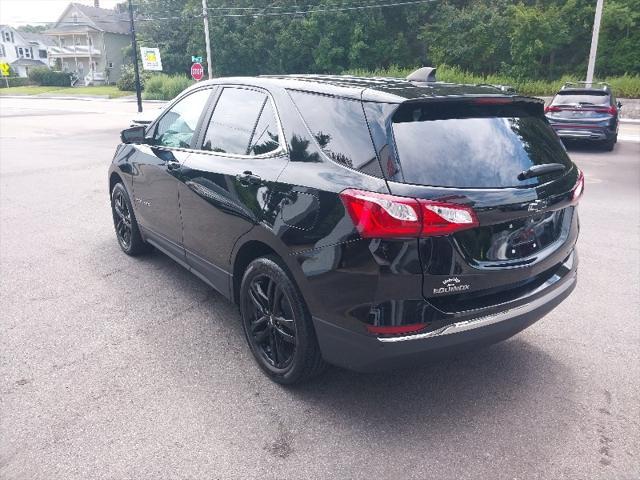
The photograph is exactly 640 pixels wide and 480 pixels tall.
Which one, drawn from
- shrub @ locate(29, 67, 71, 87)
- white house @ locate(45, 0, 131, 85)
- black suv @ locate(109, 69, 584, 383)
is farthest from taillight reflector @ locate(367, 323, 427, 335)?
white house @ locate(45, 0, 131, 85)

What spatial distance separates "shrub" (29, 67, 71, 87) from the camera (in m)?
61.2

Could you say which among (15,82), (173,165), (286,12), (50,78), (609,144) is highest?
(286,12)

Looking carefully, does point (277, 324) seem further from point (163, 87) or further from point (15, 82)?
point (15, 82)

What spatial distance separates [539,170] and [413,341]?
115 centimetres

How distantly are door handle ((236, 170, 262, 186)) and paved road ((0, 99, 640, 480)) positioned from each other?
117 centimetres

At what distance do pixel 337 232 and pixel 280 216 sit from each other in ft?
1.49

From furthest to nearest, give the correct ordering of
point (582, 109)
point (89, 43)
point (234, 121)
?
point (89, 43) → point (582, 109) → point (234, 121)

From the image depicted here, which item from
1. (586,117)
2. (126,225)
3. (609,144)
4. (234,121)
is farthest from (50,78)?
(234,121)

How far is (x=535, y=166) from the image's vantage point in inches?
111

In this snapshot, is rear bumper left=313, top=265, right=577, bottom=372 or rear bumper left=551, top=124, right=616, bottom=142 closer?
rear bumper left=313, top=265, right=577, bottom=372

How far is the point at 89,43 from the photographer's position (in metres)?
71.2

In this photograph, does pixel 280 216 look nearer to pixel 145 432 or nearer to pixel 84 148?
pixel 145 432

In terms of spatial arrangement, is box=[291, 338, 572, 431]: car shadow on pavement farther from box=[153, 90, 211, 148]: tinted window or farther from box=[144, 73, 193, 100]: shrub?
box=[144, 73, 193, 100]: shrub

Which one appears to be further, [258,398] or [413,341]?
[258,398]
